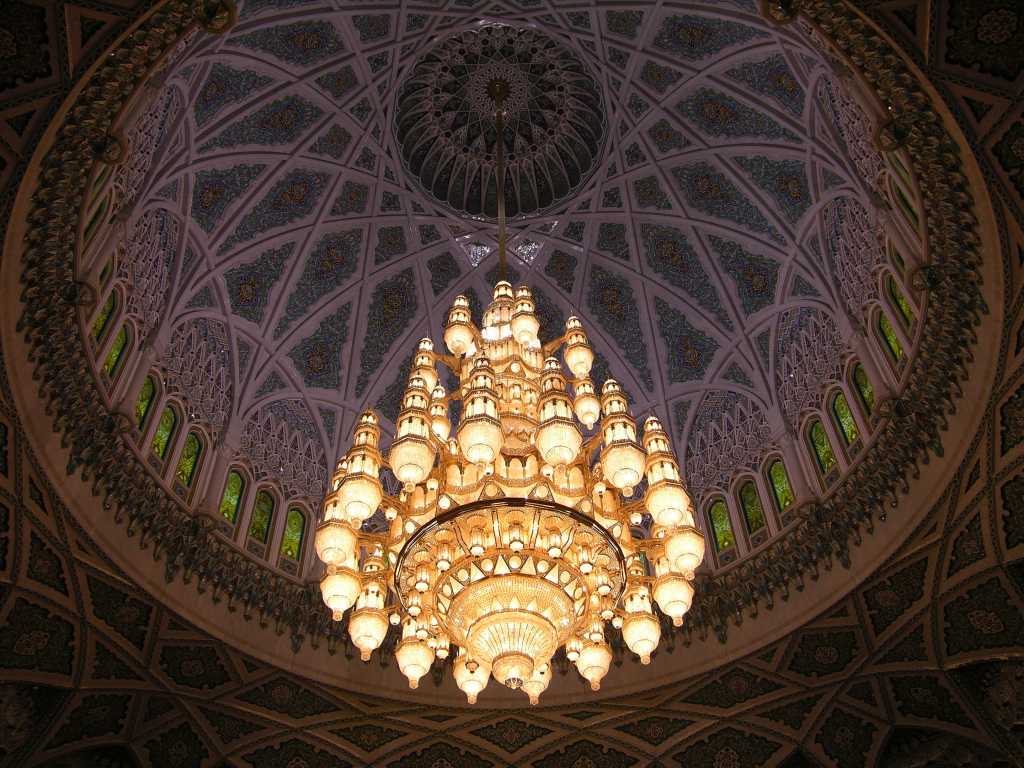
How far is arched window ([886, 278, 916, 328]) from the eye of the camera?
1271 centimetres

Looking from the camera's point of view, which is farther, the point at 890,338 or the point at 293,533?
the point at 293,533

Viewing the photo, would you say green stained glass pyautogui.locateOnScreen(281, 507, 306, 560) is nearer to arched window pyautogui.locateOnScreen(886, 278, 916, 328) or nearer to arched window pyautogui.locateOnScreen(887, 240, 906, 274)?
arched window pyautogui.locateOnScreen(886, 278, 916, 328)

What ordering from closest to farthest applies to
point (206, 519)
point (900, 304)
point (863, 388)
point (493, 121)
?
point (900, 304), point (206, 519), point (863, 388), point (493, 121)

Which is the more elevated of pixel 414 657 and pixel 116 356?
pixel 116 356

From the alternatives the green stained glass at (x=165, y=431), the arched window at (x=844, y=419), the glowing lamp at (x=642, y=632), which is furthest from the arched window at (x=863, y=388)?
the green stained glass at (x=165, y=431)

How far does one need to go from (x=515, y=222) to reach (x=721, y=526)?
22.4 ft

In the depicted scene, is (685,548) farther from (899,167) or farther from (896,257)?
(896,257)

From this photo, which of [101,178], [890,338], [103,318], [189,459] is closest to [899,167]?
[890,338]

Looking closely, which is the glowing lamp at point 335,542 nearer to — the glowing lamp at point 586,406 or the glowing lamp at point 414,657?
the glowing lamp at point 414,657

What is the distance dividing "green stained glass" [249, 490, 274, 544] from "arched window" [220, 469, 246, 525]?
0.29 metres

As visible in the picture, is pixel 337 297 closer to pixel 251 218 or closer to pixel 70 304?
pixel 251 218

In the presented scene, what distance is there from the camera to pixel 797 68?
1353 centimetres

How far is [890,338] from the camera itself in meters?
13.4

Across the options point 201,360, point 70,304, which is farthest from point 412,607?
point 201,360
